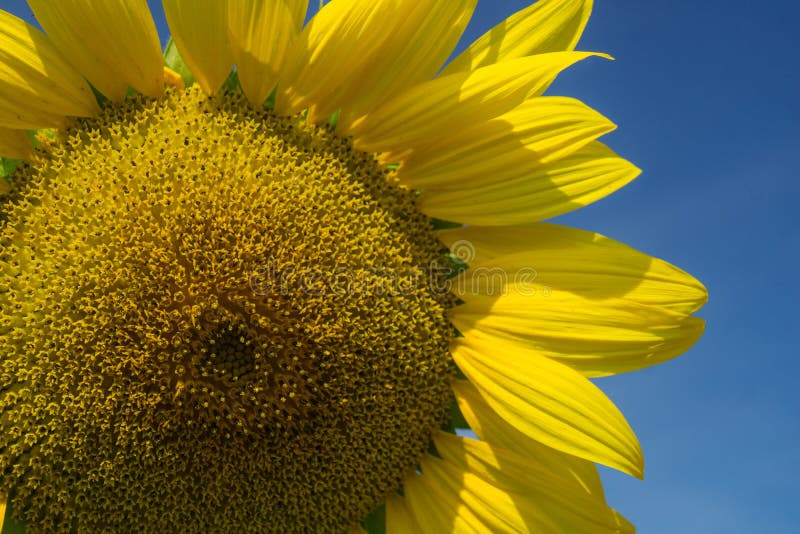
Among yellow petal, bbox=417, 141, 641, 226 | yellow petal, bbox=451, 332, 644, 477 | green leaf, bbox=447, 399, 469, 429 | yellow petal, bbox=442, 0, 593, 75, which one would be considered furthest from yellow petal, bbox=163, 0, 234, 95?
green leaf, bbox=447, 399, 469, 429

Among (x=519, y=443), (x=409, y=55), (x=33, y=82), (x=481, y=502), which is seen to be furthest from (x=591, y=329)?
(x=33, y=82)

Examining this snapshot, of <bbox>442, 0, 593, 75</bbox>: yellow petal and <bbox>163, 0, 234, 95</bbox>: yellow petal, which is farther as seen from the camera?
<bbox>442, 0, 593, 75</bbox>: yellow petal

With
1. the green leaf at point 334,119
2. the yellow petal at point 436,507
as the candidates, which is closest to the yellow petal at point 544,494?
the yellow petal at point 436,507

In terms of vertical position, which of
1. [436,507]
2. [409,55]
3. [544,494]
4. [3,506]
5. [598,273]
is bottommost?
[3,506]

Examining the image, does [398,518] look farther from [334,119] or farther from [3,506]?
[334,119]

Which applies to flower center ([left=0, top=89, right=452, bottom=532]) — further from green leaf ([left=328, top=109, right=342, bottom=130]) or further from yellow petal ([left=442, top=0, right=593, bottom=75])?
yellow petal ([left=442, top=0, right=593, bottom=75])

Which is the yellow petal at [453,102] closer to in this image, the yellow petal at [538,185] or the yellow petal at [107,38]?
the yellow petal at [538,185]

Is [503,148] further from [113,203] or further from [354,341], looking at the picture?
[113,203]
